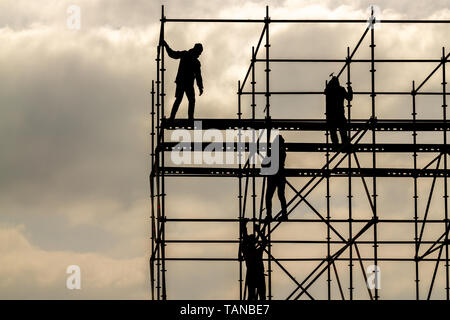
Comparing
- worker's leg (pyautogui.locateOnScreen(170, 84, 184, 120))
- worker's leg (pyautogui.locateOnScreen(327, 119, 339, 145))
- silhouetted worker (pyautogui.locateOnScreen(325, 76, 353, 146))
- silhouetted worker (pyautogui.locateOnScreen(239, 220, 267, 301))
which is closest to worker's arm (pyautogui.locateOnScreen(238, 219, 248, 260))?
silhouetted worker (pyautogui.locateOnScreen(239, 220, 267, 301))

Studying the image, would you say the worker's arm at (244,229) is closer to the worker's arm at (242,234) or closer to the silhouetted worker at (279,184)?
the worker's arm at (242,234)

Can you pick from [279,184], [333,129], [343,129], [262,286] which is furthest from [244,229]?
[343,129]

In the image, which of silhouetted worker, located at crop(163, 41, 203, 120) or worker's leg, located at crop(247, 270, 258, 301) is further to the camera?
worker's leg, located at crop(247, 270, 258, 301)

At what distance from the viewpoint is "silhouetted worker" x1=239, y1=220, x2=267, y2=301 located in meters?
24.4

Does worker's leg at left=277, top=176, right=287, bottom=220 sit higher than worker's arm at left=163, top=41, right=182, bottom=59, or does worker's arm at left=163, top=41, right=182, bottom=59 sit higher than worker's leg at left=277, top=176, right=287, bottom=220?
worker's arm at left=163, top=41, right=182, bottom=59

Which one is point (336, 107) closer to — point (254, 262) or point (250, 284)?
point (254, 262)

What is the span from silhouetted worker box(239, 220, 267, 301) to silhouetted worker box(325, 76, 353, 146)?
230 cm

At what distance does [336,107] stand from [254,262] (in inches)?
130

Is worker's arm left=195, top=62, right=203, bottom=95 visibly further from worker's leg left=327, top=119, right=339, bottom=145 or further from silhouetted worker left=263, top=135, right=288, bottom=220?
worker's leg left=327, top=119, right=339, bottom=145

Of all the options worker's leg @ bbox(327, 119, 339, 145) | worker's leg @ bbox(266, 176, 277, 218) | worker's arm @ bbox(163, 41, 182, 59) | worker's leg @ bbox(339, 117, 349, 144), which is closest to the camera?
worker's arm @ bbox(163, 41, 182, 59)

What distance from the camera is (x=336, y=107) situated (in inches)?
986

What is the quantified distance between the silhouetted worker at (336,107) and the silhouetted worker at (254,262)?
2297 mm
